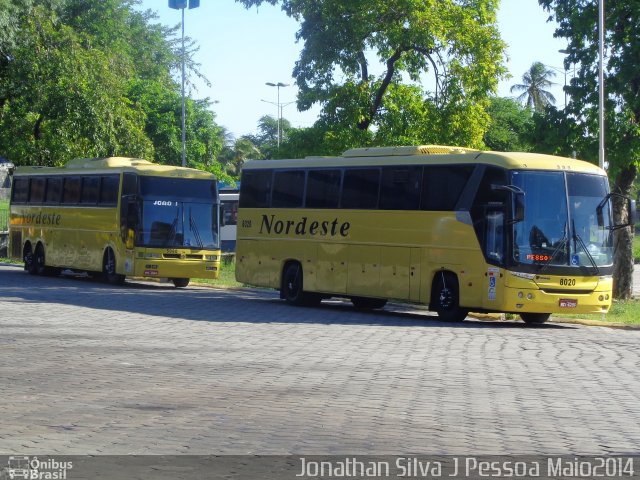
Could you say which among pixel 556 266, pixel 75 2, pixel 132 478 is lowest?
pixel 132 478

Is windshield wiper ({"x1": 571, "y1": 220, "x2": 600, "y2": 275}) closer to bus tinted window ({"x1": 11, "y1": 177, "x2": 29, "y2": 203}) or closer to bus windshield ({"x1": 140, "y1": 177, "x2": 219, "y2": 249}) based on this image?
bus windshield ({"x1": 140, "y1": 177, "x2": 219, "y2": 249})

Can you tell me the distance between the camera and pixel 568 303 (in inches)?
939

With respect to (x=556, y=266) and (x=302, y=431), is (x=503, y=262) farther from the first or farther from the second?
(x=302, y=431)

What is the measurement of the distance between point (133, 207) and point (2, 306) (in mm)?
10051

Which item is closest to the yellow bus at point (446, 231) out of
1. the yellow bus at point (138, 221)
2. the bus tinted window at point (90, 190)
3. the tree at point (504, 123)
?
the yellow bus at point (138, 221)

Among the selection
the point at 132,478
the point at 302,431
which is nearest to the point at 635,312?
the point at 302,431

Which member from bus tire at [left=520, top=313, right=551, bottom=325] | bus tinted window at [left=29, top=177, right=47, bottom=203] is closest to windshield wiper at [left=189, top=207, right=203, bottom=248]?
bus tinted window at [left=29, top=177, right=47, bottom=203]

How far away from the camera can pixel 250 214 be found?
31.3 meters

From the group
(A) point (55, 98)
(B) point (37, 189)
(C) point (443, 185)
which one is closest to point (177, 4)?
(A) point (55, 98)

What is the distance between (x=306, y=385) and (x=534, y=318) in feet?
42.3

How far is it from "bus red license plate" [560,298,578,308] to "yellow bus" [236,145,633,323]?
0.06 ft

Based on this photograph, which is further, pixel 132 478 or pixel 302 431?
pixel 302 431

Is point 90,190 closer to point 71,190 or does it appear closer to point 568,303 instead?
point 71,190

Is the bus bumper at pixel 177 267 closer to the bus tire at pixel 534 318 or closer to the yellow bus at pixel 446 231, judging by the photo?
the yellow bus at pixel 446 231
